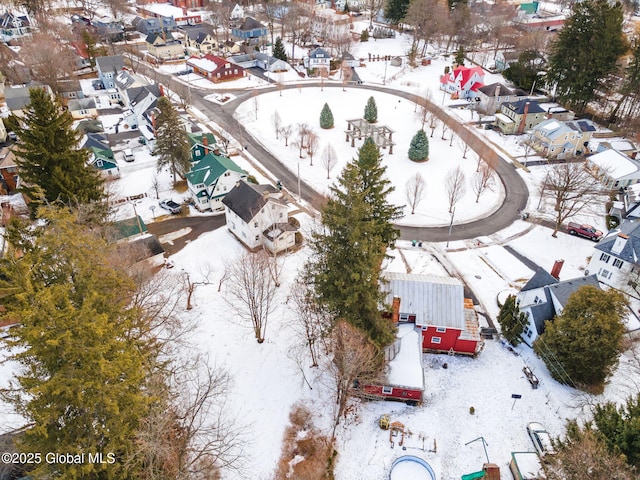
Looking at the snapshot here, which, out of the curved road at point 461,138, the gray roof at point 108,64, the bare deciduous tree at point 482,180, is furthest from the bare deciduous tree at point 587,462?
the gray roof at point 108,64

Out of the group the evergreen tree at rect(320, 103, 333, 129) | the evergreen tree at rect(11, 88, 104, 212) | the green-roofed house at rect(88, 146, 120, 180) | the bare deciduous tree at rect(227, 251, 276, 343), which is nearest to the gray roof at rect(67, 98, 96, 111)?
the green-roofed house at rect(88, 146, 120, 180)

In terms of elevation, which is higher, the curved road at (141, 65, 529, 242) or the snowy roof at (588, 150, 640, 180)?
the snowy roof at (588, 150, 640, 180)

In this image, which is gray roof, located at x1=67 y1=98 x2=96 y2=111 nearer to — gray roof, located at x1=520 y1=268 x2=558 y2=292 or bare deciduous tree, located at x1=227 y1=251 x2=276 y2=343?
bare deciduous tree, located at x1=227 y1=251 x2=276 y2=343

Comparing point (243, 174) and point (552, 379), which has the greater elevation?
point (243, 174)

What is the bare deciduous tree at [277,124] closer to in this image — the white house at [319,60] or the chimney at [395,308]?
the white house at [319,60]

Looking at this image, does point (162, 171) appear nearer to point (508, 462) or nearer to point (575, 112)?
point (508, 462)

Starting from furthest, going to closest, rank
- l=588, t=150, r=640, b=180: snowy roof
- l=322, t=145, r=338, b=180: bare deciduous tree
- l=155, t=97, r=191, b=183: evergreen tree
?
l=322, t=145, r=338, b=180: bare deciduous tree
l=588, t=150, r=640, b=180: snowy roof
l=155, t=97, r=191, b=183: evergreen tree

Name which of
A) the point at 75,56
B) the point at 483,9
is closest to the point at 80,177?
the point at 75,56
